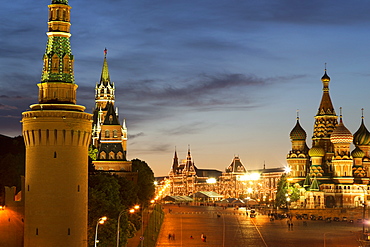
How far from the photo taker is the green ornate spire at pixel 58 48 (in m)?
66.1

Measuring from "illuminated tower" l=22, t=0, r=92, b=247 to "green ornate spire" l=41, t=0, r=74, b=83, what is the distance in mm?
490

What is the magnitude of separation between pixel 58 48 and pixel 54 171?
36.1 feet

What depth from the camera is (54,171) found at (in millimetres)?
63781

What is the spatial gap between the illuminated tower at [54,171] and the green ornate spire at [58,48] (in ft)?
1.61

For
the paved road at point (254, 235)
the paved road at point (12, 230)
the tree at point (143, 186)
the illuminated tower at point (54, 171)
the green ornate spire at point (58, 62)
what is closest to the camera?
the illuminated tower at point (54, 171)

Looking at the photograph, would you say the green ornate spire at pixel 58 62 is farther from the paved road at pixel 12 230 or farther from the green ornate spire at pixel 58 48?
the paved road at pixel 12 230

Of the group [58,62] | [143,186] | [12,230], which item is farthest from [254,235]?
[58,62]

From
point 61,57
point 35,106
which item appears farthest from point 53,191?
point 61,57

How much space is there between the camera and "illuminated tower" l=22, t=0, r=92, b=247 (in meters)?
63.7

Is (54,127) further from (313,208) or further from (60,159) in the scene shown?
(313,208)

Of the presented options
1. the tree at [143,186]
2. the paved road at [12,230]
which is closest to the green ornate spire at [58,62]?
the paved road at [12,230]

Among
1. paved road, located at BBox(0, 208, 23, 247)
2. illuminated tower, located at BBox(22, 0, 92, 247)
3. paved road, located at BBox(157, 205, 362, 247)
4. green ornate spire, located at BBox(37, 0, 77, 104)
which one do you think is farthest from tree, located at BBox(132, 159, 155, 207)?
green ornate spire, located at BBox(37, 0, 77, 104)

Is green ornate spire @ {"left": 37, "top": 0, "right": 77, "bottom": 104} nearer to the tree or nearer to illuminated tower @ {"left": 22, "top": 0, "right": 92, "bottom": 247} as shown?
illuminated tower @ {"left": 22, "top": 0, "right": 92, "bottom": 247}

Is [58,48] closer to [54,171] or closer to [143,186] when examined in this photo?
[54,171]
